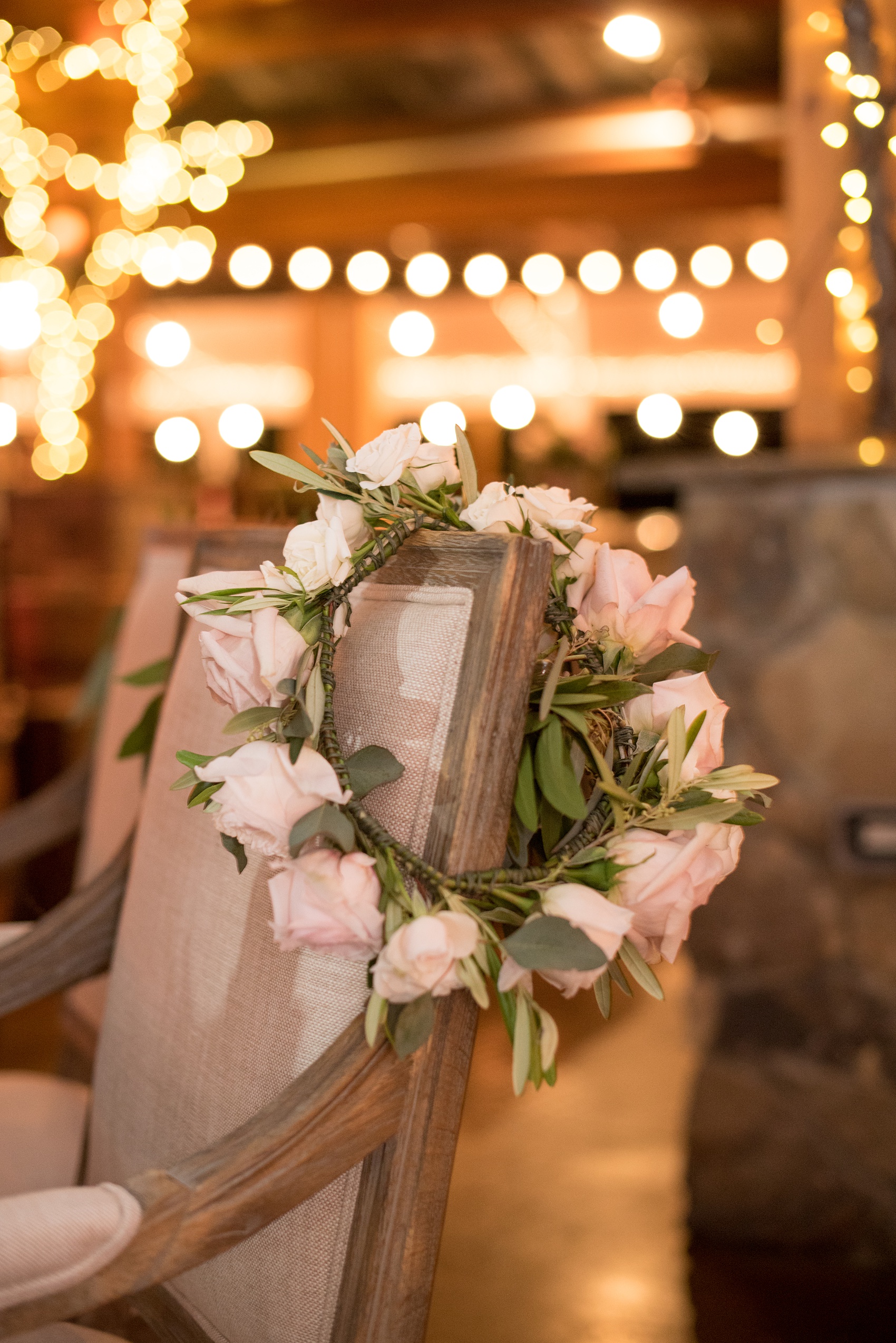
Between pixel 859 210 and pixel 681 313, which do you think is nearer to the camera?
pixel 859 210

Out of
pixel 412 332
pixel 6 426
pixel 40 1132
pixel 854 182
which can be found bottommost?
pixel 40 1132

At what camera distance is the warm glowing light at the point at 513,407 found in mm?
8992

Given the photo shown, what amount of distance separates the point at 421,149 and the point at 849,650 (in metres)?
6.04

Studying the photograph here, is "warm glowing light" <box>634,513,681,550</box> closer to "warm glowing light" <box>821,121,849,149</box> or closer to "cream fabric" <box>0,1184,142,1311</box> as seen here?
"warm glowing light" <box>821,121,849,149</box>

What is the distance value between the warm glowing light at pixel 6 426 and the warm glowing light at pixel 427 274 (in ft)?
9.75

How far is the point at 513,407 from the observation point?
9078 millimetres

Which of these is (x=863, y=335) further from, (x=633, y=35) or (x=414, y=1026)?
(x=633, y=35)

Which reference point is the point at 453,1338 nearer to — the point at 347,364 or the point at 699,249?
the point at 699,249

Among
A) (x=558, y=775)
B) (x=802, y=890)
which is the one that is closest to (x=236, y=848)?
(x=558, y=775)

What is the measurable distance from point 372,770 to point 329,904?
0.09m

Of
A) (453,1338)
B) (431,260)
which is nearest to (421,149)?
(431,260)

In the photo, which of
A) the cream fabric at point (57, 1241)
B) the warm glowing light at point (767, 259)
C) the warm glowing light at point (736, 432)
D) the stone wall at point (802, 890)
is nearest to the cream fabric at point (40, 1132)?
the cream fabric at point (57, 1241)

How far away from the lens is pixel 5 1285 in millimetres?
627

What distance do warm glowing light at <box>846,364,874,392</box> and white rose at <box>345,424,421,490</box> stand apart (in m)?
1.66
